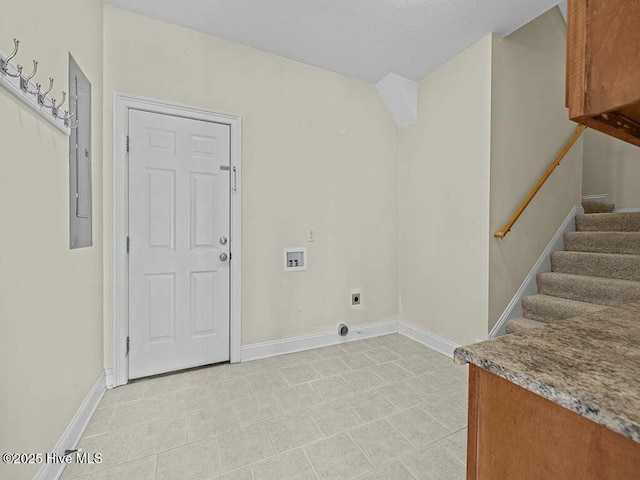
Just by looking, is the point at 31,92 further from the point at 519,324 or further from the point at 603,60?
the point at 519,324

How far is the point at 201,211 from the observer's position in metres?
2.50

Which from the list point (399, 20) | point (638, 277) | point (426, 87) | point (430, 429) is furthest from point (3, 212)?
point (638, 277)

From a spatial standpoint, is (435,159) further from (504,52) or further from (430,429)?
(430,429)

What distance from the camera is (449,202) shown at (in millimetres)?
2830

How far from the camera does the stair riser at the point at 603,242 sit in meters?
2.70

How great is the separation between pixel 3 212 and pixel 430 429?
2.29m

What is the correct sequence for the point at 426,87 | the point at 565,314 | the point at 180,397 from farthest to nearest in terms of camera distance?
the point at 426,87, the point at 565,314, the point at 180,397

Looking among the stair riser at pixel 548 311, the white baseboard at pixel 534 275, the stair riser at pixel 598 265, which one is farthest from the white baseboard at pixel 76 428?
the stair riser at pixel 598 265

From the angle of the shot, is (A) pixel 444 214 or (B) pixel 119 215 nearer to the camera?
(B) pixel 119 215

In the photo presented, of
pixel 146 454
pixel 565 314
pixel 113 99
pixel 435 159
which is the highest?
pixel 113 99

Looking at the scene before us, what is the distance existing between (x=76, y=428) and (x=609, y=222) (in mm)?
4749

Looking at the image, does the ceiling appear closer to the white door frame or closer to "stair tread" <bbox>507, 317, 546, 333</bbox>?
the white door frame

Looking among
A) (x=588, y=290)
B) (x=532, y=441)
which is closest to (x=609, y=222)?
(x=588, y=290)

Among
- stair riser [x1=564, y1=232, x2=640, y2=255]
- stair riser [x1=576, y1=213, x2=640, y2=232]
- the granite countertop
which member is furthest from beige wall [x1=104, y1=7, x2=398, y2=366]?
the granite countertop
